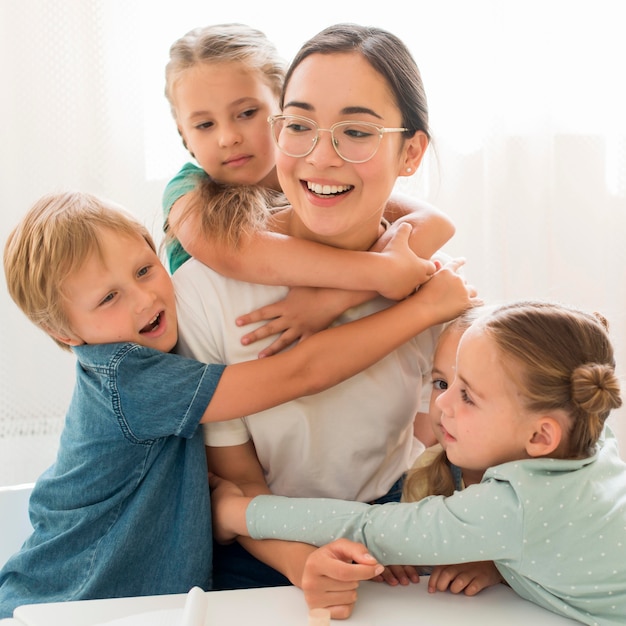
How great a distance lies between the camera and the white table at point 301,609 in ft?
3.43

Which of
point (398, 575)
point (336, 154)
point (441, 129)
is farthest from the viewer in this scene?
point (441, 129)

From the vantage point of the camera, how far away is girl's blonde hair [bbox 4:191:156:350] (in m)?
1.22

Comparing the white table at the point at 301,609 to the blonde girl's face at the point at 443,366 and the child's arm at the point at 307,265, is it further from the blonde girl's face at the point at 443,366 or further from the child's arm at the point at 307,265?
the child's arm at the point at 307,265

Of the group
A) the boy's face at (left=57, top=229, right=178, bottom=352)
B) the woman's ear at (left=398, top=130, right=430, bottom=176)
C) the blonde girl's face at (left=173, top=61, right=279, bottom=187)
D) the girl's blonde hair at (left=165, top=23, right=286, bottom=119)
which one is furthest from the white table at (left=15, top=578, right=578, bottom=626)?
the girl's blonde hair at (left=165, top=23, right=286, bottom=119)

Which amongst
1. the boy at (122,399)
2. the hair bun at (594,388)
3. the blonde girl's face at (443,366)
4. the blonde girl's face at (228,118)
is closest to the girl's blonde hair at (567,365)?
the hair bun at (594,388)

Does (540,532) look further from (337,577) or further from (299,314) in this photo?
(299,314)

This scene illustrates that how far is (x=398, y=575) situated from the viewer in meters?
1.16

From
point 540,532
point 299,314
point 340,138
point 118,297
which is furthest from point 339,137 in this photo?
point 540,532

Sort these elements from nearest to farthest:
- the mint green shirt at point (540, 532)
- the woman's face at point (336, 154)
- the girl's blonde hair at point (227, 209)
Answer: the mint green shirt at point (540, 532) → the woman's face at point (336, 154) → the girl's blonde hair at point (227, 209)

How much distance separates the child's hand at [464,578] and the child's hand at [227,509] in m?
0.28

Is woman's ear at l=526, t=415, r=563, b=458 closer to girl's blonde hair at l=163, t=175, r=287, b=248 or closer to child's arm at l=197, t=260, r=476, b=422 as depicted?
child's arm at l=197, t=260, r=476, b=422

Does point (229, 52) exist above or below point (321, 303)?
above

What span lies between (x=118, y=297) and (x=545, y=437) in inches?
24.9

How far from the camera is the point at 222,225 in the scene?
136 cm
